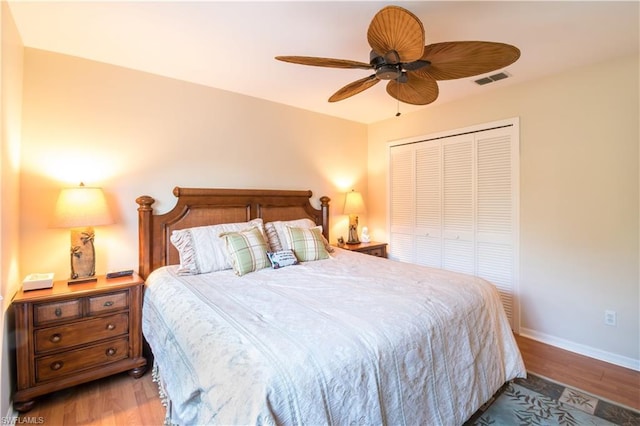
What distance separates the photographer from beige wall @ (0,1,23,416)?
1718mm

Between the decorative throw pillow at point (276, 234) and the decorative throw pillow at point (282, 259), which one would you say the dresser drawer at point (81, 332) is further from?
the decorative throw pillow at point (276, 234)

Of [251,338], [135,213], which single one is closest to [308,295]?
[251,338]

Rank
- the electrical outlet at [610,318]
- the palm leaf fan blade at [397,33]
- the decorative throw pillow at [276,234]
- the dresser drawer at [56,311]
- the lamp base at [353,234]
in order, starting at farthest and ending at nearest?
the lamp base at [353,234] < the decorative throw pillow at [276,234] < the electrical outlet at [610,318] < the dresser drawer at [56,311] < the palm leaf fan blade at [397,33]

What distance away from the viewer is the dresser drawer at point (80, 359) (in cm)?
198

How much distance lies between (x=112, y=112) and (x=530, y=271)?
4032 mm

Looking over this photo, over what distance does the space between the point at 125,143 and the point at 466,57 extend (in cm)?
263

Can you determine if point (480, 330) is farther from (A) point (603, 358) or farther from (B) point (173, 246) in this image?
(B) point (173, 246)

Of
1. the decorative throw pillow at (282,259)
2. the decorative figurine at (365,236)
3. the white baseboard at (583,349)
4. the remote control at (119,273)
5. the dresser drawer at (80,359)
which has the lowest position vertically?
the white baseboard at (583,349)

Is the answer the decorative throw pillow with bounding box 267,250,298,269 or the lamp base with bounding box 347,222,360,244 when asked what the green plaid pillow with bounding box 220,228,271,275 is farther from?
the lamp base with bounding box 347,222,360,244

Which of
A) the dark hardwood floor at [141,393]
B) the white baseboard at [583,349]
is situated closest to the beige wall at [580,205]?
the white baseboard at [583,349]

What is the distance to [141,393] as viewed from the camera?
2.14 meters

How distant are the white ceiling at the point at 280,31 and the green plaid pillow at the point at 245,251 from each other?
1.43 metres

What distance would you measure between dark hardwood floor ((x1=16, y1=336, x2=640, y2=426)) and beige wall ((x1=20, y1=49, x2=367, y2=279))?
89 cm

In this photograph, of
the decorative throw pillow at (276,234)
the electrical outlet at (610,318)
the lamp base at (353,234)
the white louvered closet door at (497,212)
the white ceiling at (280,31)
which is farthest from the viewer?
the lamp base at (353,234)
